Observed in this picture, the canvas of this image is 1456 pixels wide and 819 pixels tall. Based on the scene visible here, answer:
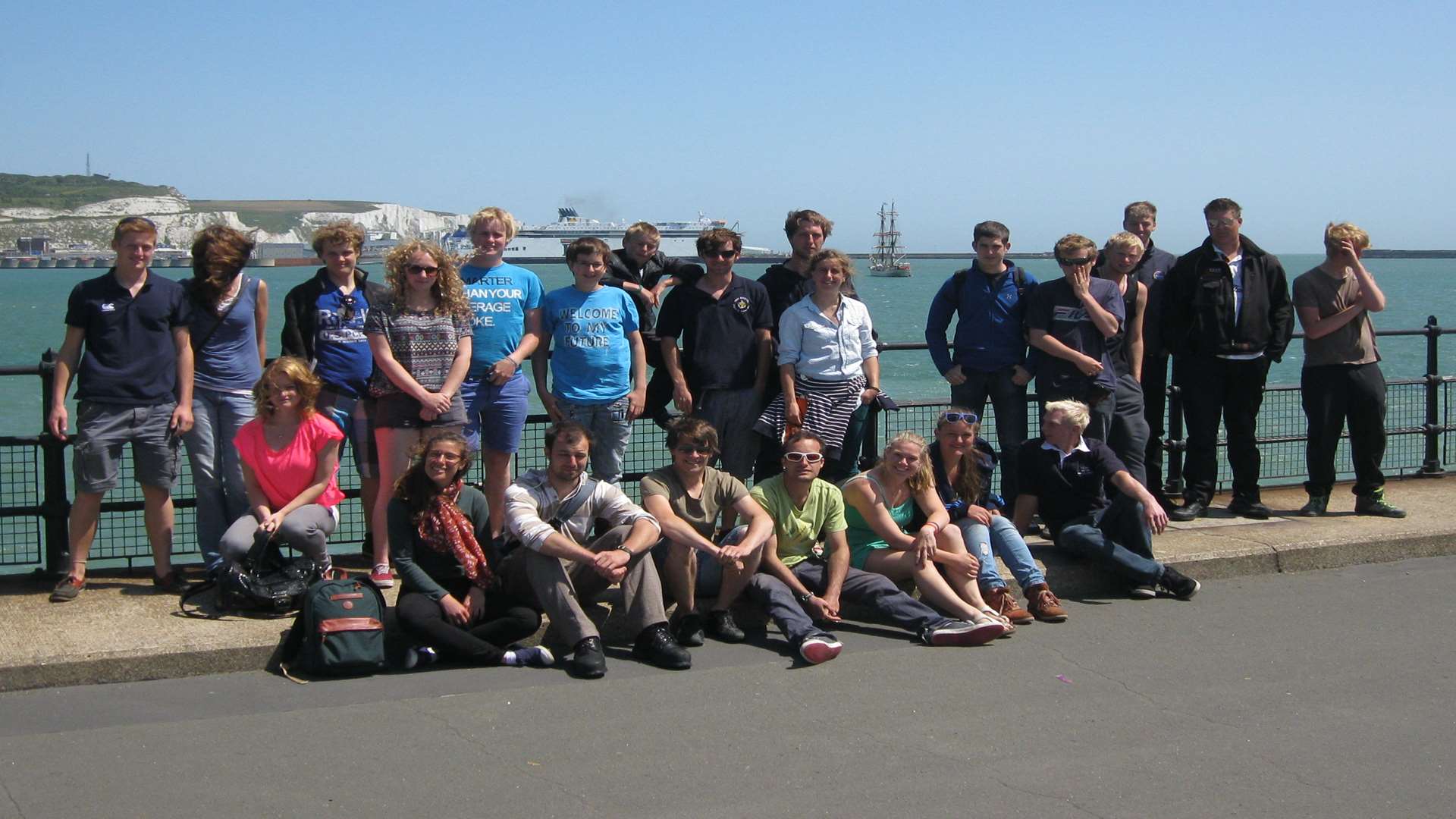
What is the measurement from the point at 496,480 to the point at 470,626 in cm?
133

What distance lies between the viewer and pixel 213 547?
6391 mm

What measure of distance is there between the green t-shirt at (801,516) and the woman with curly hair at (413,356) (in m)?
1.52

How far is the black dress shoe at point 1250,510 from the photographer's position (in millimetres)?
8414

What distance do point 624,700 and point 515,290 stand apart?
244 centimetres

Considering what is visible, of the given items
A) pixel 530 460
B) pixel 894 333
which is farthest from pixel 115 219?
pixel 530 460

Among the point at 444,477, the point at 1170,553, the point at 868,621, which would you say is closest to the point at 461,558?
the point at 444,477

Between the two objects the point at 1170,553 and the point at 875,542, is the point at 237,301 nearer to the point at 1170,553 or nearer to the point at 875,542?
the point at 875,542

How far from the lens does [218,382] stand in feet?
21.0

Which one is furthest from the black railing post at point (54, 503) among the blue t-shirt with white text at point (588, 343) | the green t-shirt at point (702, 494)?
the green t-shirt at point (702, 494)

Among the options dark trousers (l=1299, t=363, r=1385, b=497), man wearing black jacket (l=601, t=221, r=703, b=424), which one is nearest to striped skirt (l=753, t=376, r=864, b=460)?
man wearing black jacket (l=601, t=221, r=703, b=424)

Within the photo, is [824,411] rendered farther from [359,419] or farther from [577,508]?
[359,419]

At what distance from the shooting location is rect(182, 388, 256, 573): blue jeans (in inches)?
250

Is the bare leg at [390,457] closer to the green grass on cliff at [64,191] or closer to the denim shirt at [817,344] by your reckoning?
the denim shirt at [817,344]

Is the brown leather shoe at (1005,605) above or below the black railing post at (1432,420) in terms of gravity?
below
